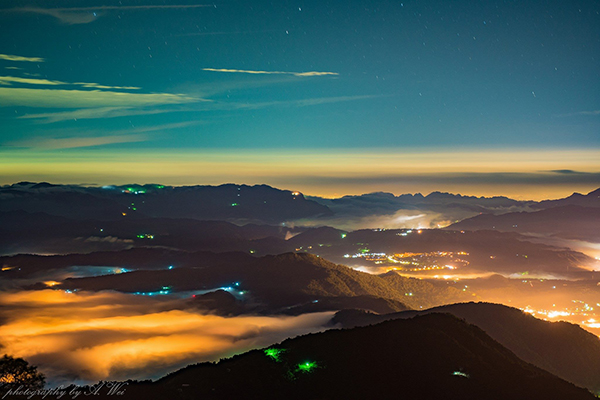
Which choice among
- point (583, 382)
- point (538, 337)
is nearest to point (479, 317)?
point (538, 337)

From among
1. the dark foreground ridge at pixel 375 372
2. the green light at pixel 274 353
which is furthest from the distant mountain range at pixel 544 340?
the green light at pixel 274 353

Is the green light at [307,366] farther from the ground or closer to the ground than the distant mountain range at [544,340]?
farther from the ground

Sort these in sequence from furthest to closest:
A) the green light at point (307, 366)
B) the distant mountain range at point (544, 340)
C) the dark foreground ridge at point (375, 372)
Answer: the distant mountain range at point (544, 340) < the green light at point (307, 366) < the dark foreground ridge at point (375, 372)

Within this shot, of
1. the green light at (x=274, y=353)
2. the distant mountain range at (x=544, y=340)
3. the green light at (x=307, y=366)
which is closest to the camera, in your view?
the green light at (x=307, y=366)

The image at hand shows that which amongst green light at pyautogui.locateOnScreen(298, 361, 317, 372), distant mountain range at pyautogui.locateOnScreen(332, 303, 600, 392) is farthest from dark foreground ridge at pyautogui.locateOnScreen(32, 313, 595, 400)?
distant mountain range at pyautogui.locateOnScreen(332, 303, 600, 392)

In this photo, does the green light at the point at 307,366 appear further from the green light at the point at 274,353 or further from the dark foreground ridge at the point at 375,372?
the green light at the point at 274,353
